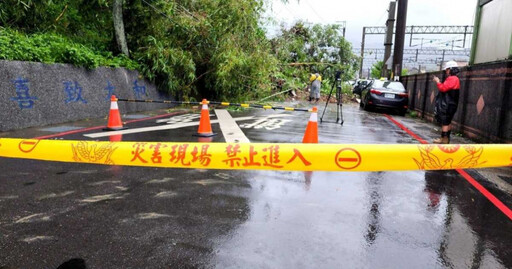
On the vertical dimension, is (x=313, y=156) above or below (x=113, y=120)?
above

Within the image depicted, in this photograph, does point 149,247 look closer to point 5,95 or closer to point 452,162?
point 452,162

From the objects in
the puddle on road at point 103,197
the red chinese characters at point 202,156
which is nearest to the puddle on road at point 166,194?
the puddle on road at point 103,197

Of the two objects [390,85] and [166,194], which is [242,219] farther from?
[390,85]

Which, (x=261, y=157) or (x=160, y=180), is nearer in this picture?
(x=261, y=157)

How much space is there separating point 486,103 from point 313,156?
7640 millimetres

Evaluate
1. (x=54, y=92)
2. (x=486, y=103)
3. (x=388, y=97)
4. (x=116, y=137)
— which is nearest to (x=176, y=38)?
(x=54, y=92)

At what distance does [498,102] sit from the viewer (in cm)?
768

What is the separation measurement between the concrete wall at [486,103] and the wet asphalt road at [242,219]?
→ 10.3 ft

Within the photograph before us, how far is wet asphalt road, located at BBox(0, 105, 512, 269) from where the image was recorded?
271cm

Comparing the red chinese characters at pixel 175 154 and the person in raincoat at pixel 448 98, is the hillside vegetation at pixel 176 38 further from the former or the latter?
the red chinese characters at pixel 175 154

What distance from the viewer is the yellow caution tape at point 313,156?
2582mm

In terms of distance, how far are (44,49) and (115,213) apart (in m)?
7.55

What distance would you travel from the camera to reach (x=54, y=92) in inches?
358

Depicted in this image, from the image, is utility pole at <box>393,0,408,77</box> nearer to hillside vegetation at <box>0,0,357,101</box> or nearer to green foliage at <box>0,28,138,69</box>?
hillside vegetation at <box>0,0,357,101</box>
